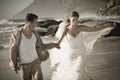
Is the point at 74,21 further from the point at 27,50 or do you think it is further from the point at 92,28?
the point at 27,50

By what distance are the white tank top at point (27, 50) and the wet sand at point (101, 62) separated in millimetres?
534

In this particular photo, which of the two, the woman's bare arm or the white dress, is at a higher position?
the woman's bare arm

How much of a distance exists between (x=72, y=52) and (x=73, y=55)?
4 centimetres

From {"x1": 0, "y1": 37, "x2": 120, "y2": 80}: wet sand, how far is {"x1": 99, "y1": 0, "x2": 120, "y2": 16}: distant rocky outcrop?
36 centimetres

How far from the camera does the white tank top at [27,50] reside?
112 inches

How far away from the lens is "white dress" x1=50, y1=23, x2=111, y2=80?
10.6ft

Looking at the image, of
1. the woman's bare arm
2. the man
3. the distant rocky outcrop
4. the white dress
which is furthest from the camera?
the distant rocky outcrop

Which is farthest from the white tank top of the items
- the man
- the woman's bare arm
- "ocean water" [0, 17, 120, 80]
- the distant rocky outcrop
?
the distant rocky outcrop

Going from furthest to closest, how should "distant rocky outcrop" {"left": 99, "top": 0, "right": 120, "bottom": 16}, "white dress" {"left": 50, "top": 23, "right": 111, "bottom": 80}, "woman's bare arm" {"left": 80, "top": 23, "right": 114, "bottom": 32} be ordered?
"distant rocky outcrop" {"left": 99, "top": 0, "right": 120, "bottom": 16} → "woman's bare arm" {"left": 80, "top": 23, "right": 114, "bottom": 32} → "white dress" {"left": 50, "top": 23, "right": 111, "bottom": 80}

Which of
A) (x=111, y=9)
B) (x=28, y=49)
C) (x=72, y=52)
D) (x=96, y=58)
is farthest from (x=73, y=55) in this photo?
(x=111, y=9)

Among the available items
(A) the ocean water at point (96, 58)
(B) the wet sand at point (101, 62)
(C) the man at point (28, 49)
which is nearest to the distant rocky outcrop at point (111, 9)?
(A) the ocean water at point (96, 58)

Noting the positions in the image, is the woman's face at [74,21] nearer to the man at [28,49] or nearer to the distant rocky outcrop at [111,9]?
the distant rocky outcrop at [111,9]

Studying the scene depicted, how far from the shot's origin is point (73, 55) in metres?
3.27

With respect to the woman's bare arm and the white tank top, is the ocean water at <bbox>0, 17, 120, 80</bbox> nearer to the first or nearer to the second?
the woman's bare arm
